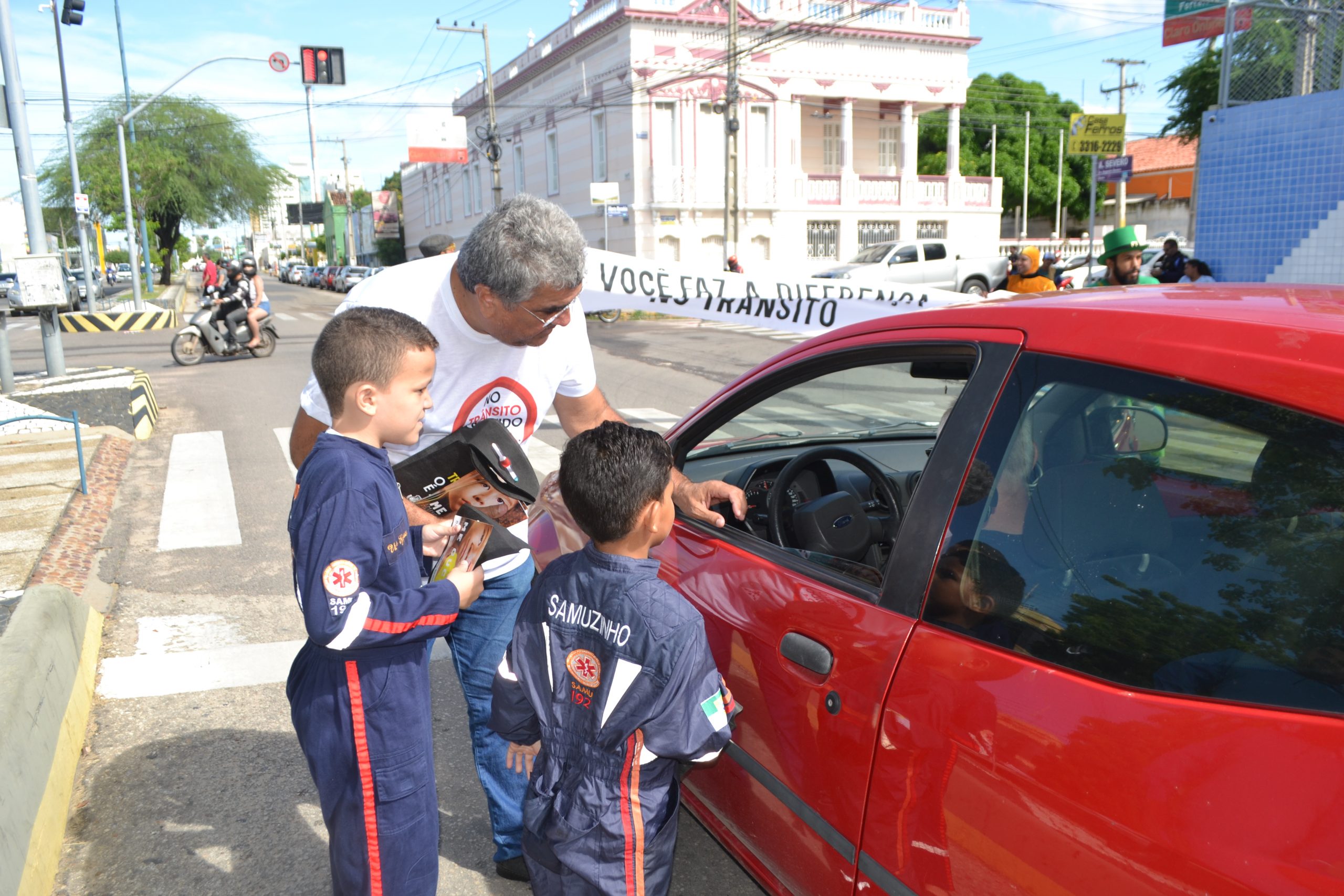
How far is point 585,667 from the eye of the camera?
1.92 metres

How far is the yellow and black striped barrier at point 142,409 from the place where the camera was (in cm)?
947

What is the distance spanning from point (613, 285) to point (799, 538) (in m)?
5.99

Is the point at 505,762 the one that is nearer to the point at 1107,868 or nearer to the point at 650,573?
the point at 650,573

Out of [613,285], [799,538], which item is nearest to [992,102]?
[613,285]

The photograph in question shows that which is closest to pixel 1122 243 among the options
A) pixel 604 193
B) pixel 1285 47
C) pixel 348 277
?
pixel 1285 47

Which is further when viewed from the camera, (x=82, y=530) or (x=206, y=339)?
(x=206, y=339)

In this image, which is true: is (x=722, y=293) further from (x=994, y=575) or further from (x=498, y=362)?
(x=994, y=575)

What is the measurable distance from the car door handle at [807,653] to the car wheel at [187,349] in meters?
15.4

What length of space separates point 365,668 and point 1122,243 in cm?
716

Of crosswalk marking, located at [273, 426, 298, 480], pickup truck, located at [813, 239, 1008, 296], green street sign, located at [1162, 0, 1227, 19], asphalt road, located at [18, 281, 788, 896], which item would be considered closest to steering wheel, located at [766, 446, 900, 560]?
asphalt road, located at [18, 281, 788, 896]

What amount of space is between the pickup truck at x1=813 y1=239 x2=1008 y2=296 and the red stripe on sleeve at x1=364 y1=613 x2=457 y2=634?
25000 mm

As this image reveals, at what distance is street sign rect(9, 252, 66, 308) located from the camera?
36.4ft

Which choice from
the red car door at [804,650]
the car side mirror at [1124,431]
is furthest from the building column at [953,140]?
the car side mirror at [1124,431]

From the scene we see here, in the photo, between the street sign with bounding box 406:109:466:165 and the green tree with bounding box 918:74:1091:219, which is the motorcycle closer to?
the street sign with bounding box 406:109:466:165
